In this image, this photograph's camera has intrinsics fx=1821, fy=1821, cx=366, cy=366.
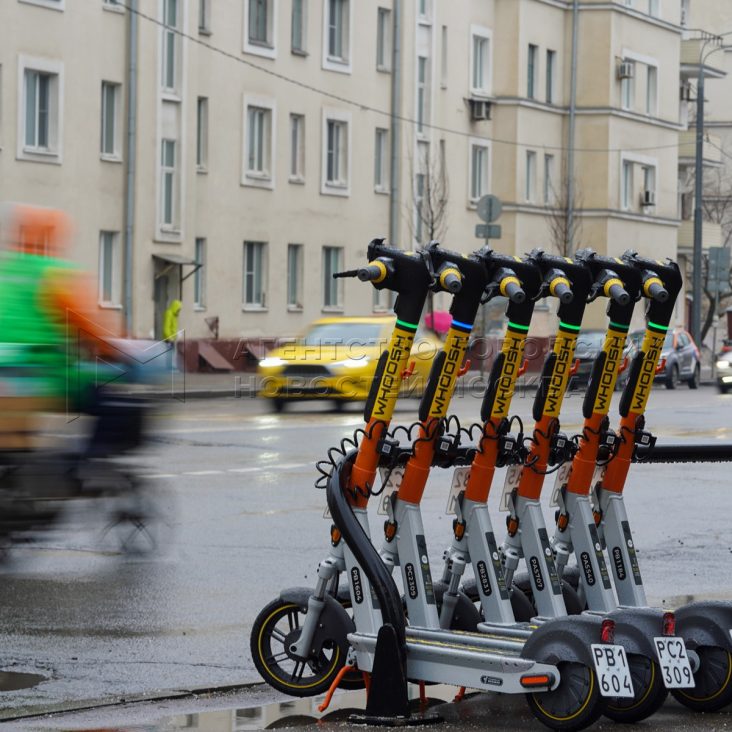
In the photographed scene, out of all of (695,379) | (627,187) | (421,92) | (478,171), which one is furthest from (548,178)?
(695,379)

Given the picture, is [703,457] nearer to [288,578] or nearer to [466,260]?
[466,260]

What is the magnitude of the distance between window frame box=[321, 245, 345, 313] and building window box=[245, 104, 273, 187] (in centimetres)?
324

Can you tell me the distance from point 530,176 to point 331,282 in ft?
37.3

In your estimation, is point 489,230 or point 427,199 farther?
point 427,199

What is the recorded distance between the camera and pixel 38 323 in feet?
35.5

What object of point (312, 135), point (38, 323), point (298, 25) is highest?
point (298, 25)

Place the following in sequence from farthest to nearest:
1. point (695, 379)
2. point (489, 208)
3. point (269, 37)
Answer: point (269, 37), point (695, 379), point (489, 208)

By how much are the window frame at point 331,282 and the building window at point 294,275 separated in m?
0.97

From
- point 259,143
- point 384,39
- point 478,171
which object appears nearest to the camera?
point 259,143

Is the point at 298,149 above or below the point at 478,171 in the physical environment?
above

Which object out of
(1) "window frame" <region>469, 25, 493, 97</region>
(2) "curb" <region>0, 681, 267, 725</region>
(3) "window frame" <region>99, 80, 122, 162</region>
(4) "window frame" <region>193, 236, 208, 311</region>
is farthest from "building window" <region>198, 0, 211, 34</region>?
(2) "curb" <region>0, 681, 267, 725</region>

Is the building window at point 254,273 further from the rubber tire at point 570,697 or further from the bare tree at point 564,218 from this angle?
the rubber tire at point 570,697

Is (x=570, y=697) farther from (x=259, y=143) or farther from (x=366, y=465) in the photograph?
(x=259, y=143)

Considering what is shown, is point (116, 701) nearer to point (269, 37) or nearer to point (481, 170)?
point (269, 37)
